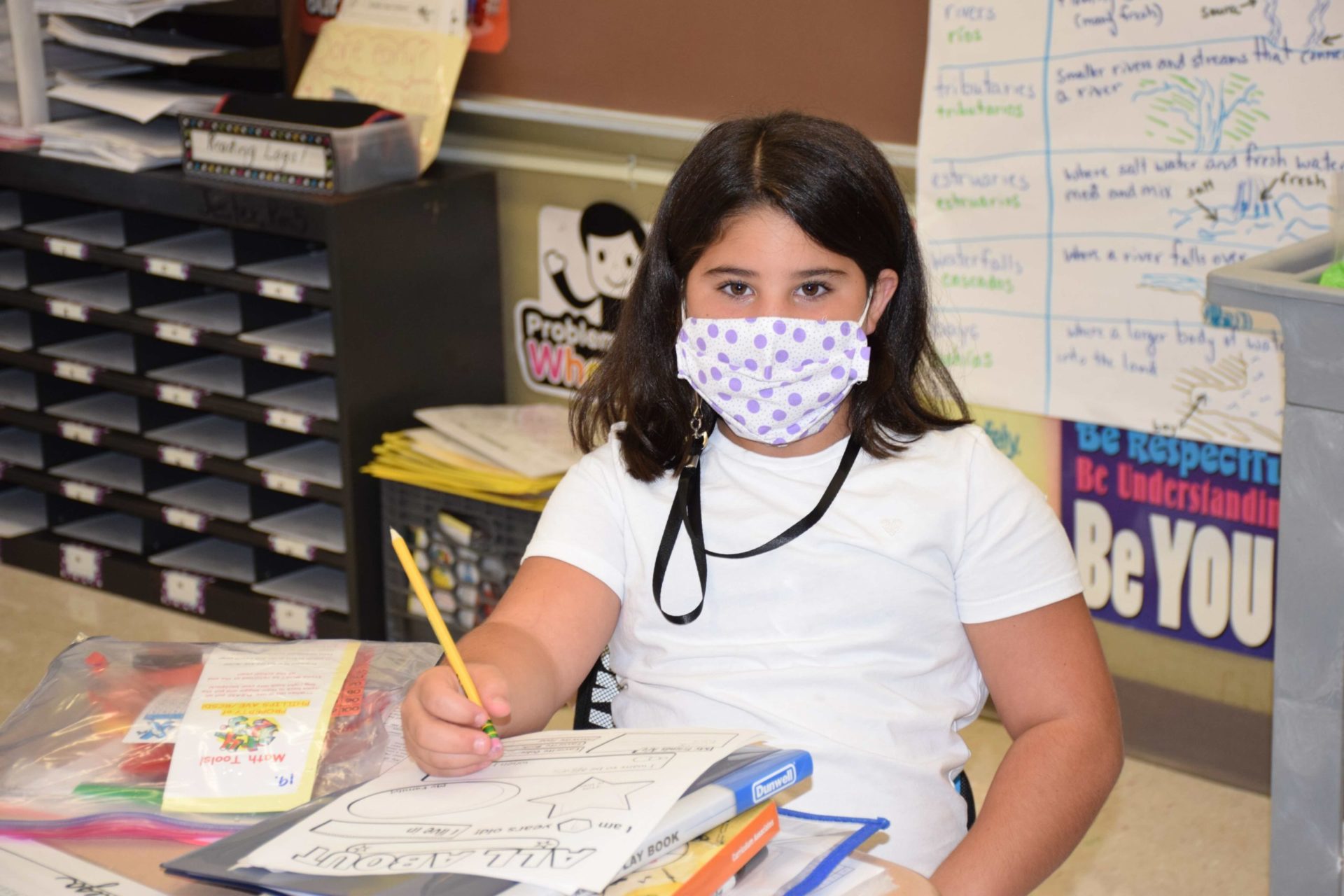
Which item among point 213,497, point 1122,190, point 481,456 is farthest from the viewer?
point 213,497

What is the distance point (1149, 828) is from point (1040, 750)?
1321 millimetres

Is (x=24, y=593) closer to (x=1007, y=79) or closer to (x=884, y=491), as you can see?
(x=1007, y=79)

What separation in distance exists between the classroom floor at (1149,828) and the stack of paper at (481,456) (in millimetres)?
576

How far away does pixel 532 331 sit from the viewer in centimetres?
317

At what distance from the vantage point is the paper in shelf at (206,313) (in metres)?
3.03

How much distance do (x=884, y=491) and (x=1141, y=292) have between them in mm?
1267

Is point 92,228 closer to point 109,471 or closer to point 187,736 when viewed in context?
point 109,471

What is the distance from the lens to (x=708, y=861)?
87 cm

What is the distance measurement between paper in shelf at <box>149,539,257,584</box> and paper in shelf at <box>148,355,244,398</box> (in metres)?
0.38

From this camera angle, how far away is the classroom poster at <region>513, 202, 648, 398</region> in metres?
2.98

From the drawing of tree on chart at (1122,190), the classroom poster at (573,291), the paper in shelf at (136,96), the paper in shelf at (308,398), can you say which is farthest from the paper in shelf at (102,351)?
the drawing of tree on chart at (1122,190)

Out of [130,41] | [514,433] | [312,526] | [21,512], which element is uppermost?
[130,41]

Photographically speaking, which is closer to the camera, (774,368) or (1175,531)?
(774,368)

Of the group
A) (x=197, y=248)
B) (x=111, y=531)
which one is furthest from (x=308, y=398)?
(x=111, y=531)
